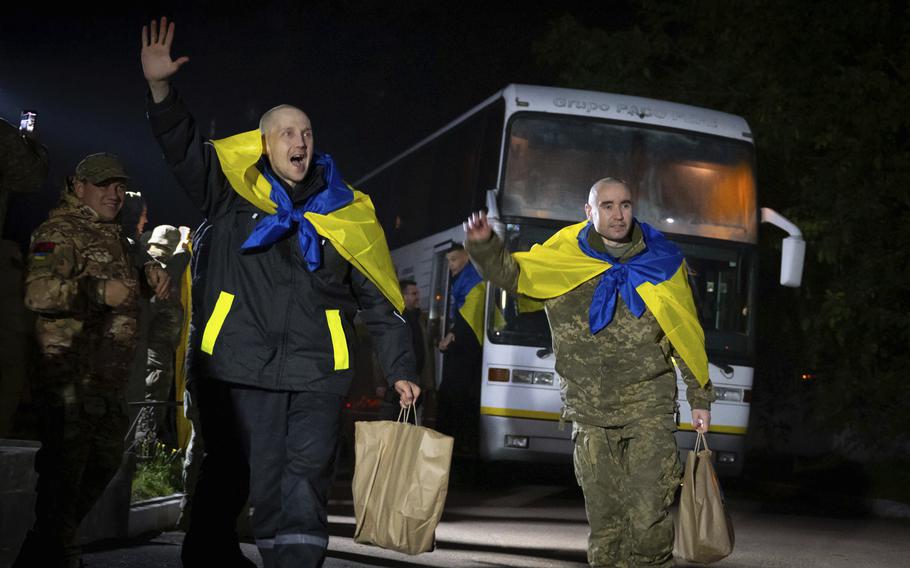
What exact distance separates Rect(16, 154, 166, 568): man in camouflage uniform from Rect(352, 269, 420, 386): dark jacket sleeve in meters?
1.16

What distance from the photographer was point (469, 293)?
12.8 metres

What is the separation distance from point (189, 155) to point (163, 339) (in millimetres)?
5714

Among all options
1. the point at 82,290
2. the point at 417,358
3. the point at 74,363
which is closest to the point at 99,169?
the point at 82,290

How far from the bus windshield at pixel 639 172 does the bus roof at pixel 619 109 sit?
0.08m

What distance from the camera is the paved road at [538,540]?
8.00 meters

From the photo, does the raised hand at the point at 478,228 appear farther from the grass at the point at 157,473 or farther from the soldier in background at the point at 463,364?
the soldier in background at the point at 463,364

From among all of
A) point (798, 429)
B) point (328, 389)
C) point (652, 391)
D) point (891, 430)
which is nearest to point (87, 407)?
point (328, 389)

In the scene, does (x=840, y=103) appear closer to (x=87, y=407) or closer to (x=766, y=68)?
(x=766, y=68)

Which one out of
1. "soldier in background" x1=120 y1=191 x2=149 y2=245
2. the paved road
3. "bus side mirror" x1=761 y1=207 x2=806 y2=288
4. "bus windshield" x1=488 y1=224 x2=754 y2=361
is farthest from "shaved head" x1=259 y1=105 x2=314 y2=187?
"bus side mirror" x1=761 y1=207 x2=806 y2=288

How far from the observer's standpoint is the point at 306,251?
5.57m

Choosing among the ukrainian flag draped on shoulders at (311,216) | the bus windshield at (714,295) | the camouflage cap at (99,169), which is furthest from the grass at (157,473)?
the bus windshield at (714,295)

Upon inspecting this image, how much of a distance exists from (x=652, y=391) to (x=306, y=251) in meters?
1.83

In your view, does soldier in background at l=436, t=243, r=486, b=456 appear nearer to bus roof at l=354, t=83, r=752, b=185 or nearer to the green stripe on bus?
the green stripe on bus

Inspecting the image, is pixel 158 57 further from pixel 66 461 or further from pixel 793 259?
pixel 793 259
